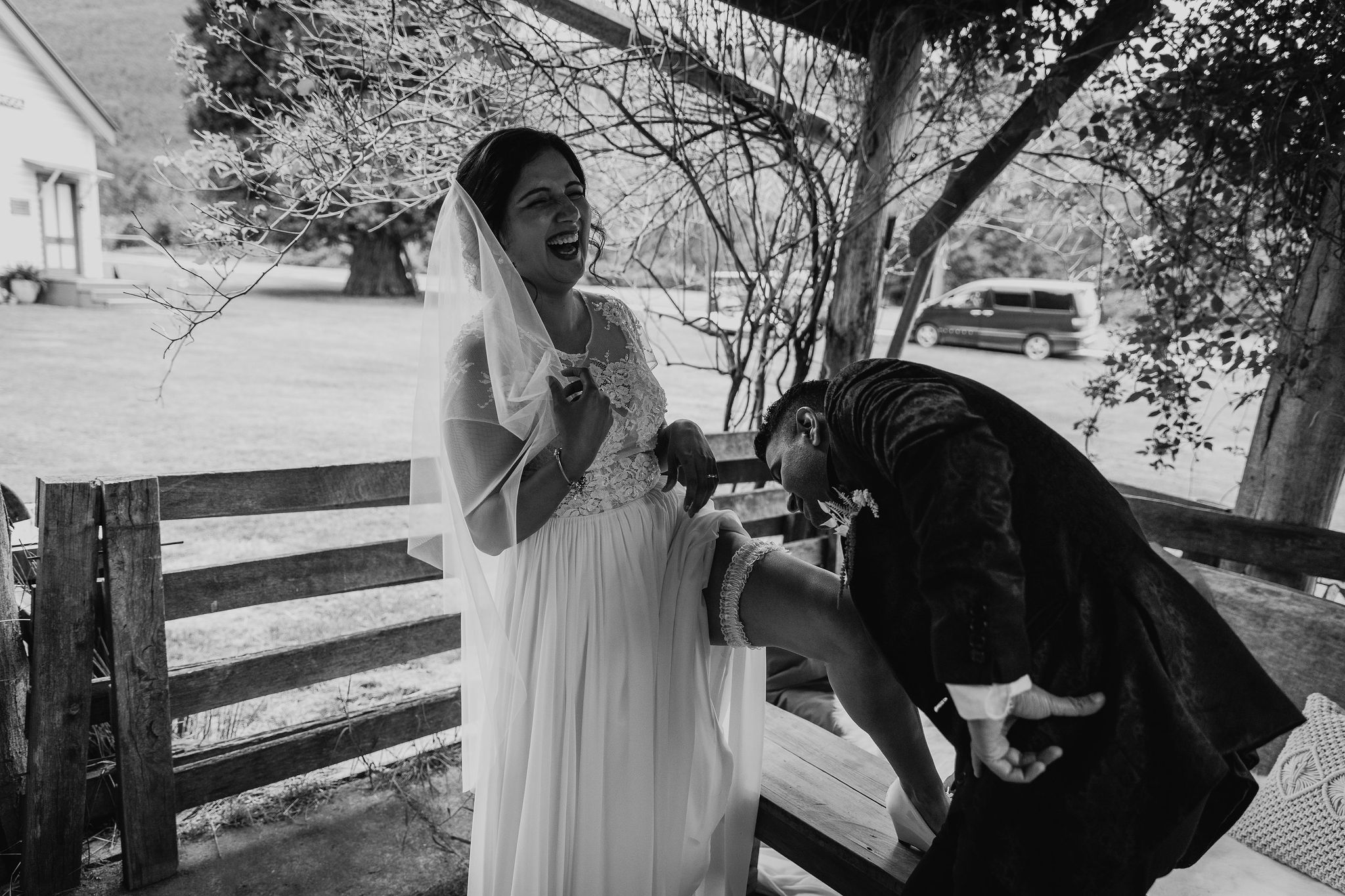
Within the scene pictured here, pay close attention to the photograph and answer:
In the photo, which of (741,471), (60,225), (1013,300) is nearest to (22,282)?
(60,225)

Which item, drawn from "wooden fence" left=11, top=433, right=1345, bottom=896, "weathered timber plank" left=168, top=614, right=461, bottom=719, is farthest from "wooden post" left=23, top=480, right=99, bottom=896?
"weathered timber plank" left=168, top=614, right=461, bottom=719

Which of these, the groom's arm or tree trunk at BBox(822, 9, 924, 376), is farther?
tree trunk at BBox(822, 9, 924, 376)

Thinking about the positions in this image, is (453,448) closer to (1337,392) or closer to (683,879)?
(683,879)

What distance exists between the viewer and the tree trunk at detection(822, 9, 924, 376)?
3.30 m

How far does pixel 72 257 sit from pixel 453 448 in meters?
21.3

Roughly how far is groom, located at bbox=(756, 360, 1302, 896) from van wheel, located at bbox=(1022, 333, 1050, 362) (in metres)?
18.7

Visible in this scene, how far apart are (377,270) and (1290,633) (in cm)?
1970

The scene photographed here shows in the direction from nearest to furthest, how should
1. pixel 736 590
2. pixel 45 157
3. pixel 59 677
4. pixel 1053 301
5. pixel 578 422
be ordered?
pixel 578 422
pixel 736 590
pixel 59 677
pixel 45 157
pixel 1053 301

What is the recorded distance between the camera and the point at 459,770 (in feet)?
10.8

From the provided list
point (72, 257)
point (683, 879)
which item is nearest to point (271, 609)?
point (683, 879)

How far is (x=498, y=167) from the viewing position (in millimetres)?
2059

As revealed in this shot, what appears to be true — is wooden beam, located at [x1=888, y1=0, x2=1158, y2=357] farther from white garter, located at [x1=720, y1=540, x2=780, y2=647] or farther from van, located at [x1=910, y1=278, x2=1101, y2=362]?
van, located at [x1=910, y1=278, x2=1101, y2=362]

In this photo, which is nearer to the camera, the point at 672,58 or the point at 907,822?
the point at 907,822

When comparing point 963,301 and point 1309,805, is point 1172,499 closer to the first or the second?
Result: point 1309,805
